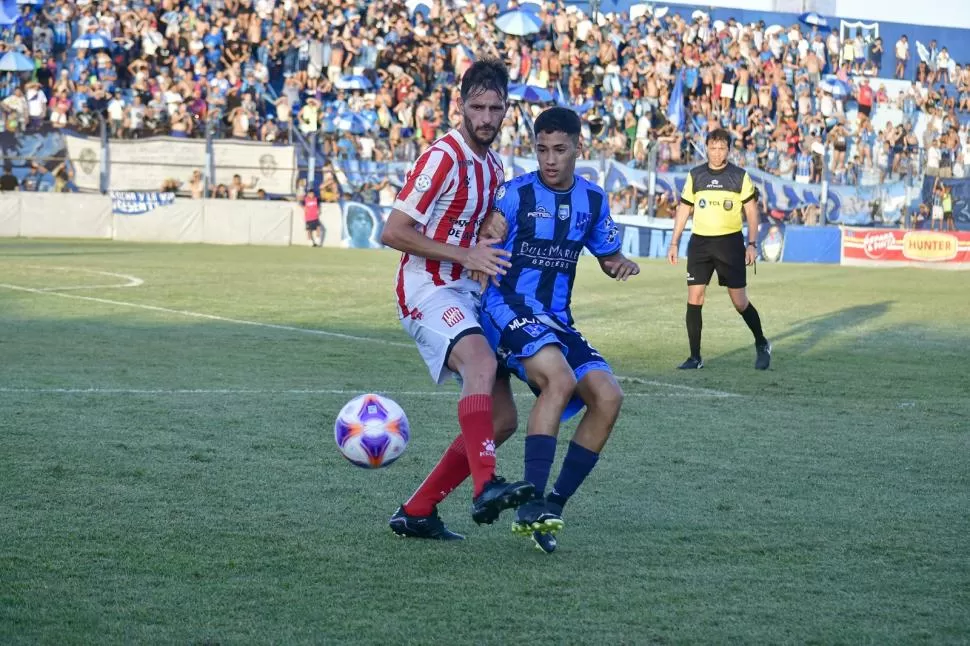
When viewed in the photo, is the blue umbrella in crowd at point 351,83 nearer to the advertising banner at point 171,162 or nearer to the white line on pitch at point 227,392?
the advertising banner at point 171,162

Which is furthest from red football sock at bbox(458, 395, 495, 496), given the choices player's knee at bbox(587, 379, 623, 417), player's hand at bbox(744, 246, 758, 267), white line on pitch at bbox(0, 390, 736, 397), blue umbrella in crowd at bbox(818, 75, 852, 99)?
blue umbrella in crowd at bbox(818, 75, 852, 99)

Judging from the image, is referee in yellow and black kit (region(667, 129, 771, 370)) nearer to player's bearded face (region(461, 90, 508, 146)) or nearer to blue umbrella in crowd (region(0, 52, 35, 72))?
player's bearded face (region(461, 90, 508, 146))

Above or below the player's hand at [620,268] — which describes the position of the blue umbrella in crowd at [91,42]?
above

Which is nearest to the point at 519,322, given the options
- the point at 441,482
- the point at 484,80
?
the point at 441,482

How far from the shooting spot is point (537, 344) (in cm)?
482

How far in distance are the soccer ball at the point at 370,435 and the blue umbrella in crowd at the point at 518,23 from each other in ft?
93.7

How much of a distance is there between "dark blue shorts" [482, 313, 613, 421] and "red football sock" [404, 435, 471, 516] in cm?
35

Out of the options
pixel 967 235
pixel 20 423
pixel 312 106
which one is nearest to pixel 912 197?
pixel 967 235

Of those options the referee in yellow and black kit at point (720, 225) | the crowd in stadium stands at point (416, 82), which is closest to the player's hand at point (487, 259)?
the referee in yellow and black kit at point (720, 225)

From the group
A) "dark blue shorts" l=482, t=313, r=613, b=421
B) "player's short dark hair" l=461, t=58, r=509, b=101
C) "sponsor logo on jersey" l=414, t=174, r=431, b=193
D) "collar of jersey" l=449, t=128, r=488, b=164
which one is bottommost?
"dark blue shorts" l=482, t=313, r=613, b=421

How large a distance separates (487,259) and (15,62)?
26.2 meters

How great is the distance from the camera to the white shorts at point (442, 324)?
4.95m

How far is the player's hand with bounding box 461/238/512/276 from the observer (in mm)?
4840

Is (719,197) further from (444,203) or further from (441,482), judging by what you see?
(441,482)
